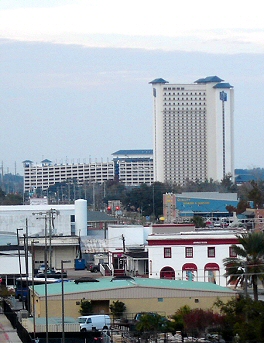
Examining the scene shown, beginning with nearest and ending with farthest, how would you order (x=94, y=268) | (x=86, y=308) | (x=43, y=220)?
1. (x=86, y=308)
2. (x=94, y=268)
3. (x=43, y=220)

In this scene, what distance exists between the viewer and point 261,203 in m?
111

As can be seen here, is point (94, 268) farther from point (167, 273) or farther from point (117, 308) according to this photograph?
point (117, 308)

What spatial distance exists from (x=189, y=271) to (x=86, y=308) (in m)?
14.5

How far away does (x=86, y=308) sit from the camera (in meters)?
39.0

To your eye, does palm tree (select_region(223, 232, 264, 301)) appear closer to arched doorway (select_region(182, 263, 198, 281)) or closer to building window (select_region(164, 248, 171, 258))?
arched doorway (select_region(182, 263, 198, 281))

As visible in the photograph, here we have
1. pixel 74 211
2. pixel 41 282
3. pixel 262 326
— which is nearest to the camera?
pixel 262 326

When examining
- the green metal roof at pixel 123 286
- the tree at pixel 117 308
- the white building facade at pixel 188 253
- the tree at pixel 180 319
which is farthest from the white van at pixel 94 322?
the white building facade at pixel 188 253

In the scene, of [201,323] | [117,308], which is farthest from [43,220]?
[201,323]

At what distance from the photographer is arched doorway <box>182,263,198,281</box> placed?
5250 cm

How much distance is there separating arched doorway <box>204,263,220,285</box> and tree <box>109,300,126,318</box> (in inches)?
526

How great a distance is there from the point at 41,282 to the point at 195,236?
29.1 feet

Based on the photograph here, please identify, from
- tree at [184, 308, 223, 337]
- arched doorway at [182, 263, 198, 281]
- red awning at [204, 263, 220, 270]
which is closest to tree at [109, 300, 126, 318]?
tree at [184, 308, 223, 337]

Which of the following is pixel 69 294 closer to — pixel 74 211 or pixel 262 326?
pixel 262 326

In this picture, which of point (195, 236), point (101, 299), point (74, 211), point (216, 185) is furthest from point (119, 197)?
point (101, 299)
